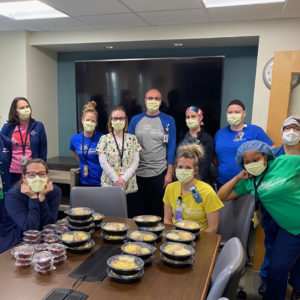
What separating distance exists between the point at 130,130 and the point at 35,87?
1701 millimetres

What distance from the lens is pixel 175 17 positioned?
289cm

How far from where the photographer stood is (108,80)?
12.0 ft

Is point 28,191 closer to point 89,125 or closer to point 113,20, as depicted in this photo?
point 89,125

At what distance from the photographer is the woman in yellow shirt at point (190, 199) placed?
187cm

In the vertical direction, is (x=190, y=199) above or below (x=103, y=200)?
above

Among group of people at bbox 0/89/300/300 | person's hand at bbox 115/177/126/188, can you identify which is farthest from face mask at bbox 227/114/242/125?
person's hand at bbox 115/177/126/188

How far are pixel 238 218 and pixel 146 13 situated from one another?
78.6 inches

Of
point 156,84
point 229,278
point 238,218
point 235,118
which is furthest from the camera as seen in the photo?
point 156,84

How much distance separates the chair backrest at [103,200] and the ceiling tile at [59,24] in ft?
6.14

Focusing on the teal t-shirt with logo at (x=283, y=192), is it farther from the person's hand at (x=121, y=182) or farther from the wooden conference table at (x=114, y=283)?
the person's hand at (x=121, y=182)

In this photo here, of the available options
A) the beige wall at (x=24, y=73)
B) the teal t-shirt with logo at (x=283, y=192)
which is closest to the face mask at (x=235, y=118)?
the teal t-shirt with logo at (x=283, y=192)

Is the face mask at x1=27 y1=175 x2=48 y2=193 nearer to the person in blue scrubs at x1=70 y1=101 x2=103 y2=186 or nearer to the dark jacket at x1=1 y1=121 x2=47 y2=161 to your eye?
the person in blue scrubs at x1=70 y1=101 x2=103 y2=186

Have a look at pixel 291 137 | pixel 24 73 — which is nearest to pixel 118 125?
pixel 291 137

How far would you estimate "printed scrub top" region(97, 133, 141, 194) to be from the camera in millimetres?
2621
